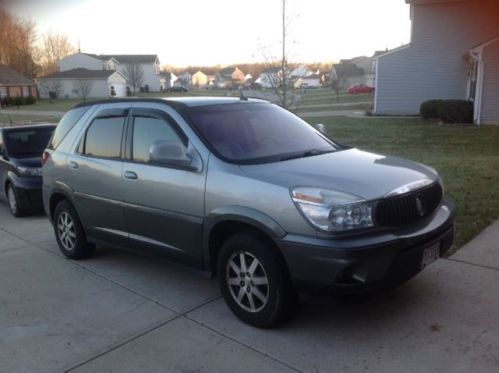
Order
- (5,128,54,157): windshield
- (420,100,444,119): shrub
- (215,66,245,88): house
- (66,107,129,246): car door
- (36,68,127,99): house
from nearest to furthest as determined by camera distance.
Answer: (66,107,129,246): car door
(5,128,54,157): windshield
(420,100,444,119): shrub
(36,68,127,99): house
(215,66,245,88): house

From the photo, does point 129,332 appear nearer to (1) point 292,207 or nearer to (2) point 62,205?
(1) point 292,207

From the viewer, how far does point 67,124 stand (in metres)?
5.86

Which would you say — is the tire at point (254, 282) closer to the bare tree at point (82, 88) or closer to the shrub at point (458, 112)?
the shrub at point (458, 112)

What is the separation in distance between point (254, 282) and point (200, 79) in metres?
139

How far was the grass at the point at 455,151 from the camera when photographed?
6.51 meters

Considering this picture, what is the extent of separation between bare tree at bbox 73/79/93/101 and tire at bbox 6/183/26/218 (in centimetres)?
5531

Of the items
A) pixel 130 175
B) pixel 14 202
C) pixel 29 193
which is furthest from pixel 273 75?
pixel 130 175

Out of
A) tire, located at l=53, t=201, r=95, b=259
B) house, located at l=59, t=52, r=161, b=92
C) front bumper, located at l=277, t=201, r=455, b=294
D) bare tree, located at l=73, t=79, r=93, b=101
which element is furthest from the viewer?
house, located at l=59, t=52, r=161, b=92

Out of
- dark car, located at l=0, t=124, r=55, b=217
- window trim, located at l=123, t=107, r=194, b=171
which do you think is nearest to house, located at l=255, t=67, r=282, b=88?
dark car, located at l=0, t=124, r=55, b=217

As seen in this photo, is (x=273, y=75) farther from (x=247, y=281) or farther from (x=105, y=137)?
(x=247, y=281)

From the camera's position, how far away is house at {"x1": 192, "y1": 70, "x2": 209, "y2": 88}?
133m

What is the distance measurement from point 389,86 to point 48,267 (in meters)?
21.9

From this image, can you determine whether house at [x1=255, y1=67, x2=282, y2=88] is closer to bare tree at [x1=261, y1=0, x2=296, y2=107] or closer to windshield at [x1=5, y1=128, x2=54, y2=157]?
Result: bare tree at [x1=261, y1=0, x2=296, y2=107]

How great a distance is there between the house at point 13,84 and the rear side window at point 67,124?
6122 cm
